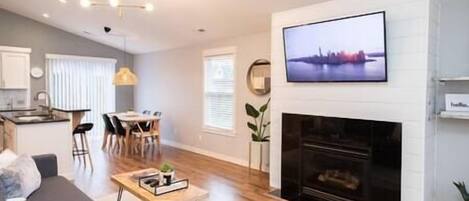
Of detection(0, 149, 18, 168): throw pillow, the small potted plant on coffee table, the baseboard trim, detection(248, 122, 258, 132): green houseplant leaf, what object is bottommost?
the baseboard trim

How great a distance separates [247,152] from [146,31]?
3.28 m

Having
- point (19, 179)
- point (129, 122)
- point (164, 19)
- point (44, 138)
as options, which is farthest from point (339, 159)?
point (129, 122)

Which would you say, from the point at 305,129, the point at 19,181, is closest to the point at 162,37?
the point at 305,129

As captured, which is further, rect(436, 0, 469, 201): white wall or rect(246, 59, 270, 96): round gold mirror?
rect(246, 59, 270, 96): round gold mirror

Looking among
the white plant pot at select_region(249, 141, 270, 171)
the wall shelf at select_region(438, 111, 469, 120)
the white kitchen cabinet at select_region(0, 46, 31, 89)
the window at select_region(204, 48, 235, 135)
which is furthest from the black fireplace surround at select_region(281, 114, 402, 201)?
the white kitchen cabinet at select_region(0, 46, 31, 89)

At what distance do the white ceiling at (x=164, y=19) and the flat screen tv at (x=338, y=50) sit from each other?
1.43ft

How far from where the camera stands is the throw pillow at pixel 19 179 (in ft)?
7.88

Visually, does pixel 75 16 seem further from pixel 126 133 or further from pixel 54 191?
pixel 54 191

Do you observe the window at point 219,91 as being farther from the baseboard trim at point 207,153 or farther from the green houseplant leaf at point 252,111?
the green houseplant leaf at point 252,111

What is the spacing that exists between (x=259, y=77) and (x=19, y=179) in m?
3.79

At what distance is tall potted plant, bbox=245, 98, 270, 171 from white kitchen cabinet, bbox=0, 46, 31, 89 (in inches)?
201

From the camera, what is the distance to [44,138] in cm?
451

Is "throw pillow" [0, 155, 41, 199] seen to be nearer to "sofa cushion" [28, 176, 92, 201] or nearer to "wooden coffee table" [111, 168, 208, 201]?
"sofa cushion" [28, 176, 92, 201]

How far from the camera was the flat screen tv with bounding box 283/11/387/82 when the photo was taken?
10.6 feet
